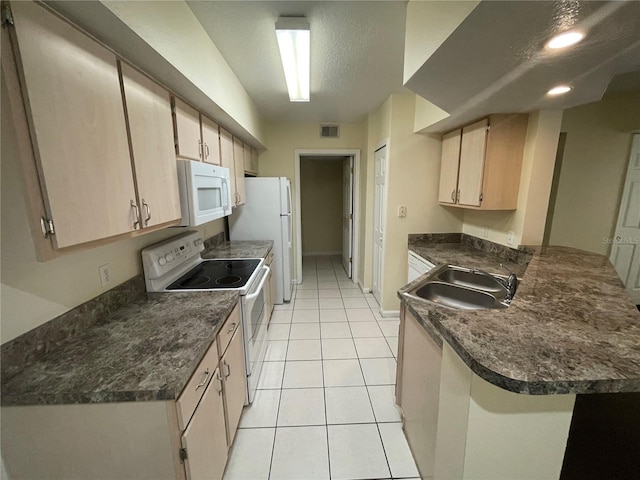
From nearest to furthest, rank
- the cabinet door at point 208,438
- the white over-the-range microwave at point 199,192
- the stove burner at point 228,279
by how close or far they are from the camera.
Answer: the cabinet door at point 208,438
the white over-the-range microwave at point 199,192
the stove burner at point 228,279

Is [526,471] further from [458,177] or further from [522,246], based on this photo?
[458,177]

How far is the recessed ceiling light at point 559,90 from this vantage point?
1523 millimetres

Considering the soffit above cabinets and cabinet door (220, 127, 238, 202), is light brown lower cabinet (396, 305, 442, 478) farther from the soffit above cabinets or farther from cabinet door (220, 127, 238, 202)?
cabinet door (220, 127, 238, 202)

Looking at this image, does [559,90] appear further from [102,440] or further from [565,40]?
[102,440]

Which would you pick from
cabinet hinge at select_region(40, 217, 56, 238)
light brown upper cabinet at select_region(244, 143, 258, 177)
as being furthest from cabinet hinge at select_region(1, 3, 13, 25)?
light brown upper cabinet at select_region(244, 143, 258, 177)

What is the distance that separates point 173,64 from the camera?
1242mm

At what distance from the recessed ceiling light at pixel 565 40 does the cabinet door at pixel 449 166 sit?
146 centimetres

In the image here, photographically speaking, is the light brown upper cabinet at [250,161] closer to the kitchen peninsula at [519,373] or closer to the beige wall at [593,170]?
the kitchen peninsula at [519,373]

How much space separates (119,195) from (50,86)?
40cm

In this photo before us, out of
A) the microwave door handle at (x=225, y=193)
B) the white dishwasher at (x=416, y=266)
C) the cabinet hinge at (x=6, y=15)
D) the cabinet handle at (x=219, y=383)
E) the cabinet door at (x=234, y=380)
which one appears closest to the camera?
the cabinet hinge at (x=6, y=15)

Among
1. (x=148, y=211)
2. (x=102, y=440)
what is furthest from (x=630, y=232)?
(x=102, y=440)

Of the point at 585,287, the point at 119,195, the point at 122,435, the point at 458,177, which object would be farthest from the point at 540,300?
the point at 119,195

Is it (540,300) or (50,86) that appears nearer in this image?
(50,86)

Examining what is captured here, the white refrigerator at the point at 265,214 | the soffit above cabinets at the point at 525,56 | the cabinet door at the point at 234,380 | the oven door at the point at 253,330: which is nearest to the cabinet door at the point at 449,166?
the soffit above cabinets at the point at 525,56
